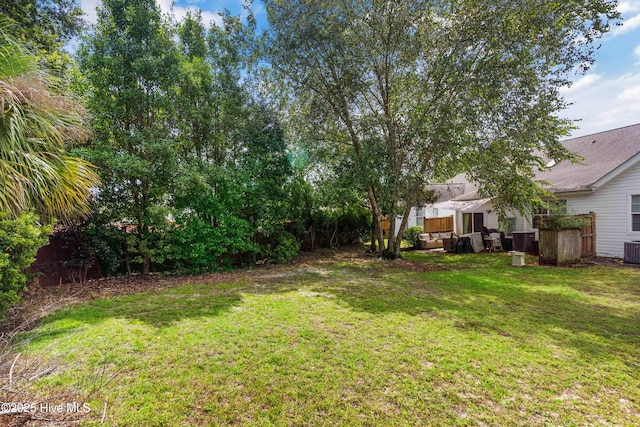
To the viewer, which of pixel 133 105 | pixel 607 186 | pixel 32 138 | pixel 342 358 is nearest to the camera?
pixel 342 358

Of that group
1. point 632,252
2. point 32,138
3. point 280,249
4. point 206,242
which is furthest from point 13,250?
point 632,252

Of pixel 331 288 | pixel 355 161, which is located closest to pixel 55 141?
pixel 331 288

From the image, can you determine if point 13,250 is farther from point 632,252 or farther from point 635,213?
point 635,213

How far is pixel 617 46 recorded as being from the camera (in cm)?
796

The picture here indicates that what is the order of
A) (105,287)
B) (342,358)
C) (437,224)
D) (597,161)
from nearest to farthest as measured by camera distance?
(342,358) < (105,287) < (597,161) < (437,224)

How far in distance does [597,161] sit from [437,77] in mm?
8786

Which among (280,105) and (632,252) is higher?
(280,105)

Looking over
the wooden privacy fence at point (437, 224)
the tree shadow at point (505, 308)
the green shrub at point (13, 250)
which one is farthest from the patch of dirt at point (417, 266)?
the wooden privacy fence at point (437, 224)

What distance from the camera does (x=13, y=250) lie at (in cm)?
399

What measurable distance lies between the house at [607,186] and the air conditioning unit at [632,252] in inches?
46.6

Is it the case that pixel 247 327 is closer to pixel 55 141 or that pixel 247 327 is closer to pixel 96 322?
pixel 96 322

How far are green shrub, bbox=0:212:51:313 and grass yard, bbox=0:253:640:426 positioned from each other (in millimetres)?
588

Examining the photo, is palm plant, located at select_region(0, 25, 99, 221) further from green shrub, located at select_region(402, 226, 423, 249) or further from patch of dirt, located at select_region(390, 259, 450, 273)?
green shrub, located at select_region(402, 226, 423, 249)

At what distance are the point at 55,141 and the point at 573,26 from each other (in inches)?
470
